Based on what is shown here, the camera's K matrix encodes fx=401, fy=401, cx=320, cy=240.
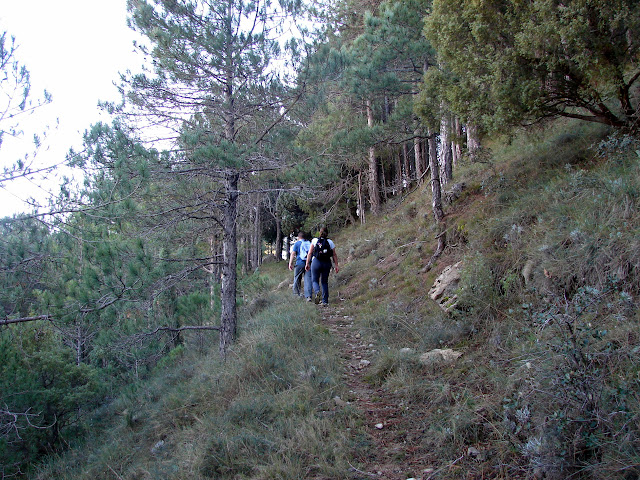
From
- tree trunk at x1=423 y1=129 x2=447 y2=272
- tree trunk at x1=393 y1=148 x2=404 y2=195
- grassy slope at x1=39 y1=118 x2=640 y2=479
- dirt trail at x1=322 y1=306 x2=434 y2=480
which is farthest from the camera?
tree trunk at x1=393 y1=148 x2=404 y2=195

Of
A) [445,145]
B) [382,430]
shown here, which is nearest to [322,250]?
[445,145]

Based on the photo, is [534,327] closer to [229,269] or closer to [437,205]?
[229,269]

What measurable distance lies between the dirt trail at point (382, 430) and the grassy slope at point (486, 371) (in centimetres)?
7

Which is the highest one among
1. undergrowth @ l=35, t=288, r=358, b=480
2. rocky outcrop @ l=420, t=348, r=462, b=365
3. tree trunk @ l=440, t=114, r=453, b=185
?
tree trunk @ l=440, t=114, r=453, b=185

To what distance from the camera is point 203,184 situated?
7.32m

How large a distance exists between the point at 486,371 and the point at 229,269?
191 inches

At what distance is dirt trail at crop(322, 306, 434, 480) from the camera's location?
3.13 meters

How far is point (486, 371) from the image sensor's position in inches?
156

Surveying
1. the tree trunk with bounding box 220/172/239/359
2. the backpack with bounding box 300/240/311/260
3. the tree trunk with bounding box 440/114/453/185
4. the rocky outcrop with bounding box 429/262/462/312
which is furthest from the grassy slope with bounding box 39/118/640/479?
the backpack with bounding box 300/240/311/260

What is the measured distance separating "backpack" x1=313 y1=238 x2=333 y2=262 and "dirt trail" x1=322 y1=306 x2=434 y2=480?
321 centimetres

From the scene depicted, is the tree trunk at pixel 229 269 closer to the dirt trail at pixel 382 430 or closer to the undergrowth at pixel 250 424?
the undergrowth at pixel 250 424

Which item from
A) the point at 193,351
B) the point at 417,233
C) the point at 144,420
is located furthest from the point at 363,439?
the point at 417,233

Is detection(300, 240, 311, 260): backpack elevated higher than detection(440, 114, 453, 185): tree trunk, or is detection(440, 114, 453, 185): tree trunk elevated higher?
detection(440, 114, 453, 185): tree trunk

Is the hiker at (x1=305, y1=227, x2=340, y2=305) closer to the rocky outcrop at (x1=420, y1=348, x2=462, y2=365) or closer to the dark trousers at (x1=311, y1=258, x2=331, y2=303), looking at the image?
the dark trousers at (x1=311, y1=258, x2=331, y2=303)
